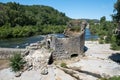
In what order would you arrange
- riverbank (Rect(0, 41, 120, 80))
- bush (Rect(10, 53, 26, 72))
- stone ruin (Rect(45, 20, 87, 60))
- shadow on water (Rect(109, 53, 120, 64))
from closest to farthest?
riverbank (Rect(0, 41, 120, 80)), bush (Rect(10, 53, 26, 72)), shadow on water (Rect(109, 53, 120, 64)), stone ruin (Rect(45, 20, 87, 60))

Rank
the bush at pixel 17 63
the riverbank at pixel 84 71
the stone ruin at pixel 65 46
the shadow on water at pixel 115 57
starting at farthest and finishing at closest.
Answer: the stone ruin at pixel 65 46, the shadow on water at pixel 115 57, the bush at pixel 17 63, the riverbank at pixel 84 71

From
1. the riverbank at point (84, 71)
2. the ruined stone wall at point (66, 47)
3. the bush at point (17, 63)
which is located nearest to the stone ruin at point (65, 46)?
the ruined stone wall at point (66, 47)

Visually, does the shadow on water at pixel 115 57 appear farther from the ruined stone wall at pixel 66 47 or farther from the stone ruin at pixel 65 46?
the ruined stone wall at pixel 66 47

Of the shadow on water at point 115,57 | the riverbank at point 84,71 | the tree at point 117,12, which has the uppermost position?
the tree at point 117,12

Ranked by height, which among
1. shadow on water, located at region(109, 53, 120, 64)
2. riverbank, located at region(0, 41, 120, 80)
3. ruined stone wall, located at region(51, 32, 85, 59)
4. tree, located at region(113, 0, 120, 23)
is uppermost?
tree, located at region(113, 0, 120, 23)

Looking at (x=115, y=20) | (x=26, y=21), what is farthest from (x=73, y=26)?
(x=26, y=21)

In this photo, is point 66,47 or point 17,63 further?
point 66,47

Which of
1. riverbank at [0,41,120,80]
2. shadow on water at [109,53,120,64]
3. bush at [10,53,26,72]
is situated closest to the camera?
riverbank at [0,41,120,80]

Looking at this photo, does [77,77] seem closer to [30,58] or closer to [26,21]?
[30,58]

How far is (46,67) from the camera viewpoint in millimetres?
32031

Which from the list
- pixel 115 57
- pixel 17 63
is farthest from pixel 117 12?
pixel 17 63

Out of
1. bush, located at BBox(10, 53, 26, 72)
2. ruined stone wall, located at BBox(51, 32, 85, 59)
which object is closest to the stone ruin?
A: ruined stone wall, located at BBox(51, 32, 85, 59)

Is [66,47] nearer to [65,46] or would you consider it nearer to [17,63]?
[65,46]

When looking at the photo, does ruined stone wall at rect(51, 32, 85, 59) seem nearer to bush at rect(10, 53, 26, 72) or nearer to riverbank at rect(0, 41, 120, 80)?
riverbank at rect(0, 41, 120, 80)
